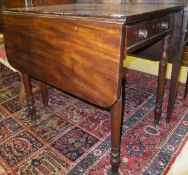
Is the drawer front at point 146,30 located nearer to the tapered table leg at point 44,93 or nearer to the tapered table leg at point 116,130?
the tapered table leg at point 116,130

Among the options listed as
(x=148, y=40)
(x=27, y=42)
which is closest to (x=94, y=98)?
(x=148, y=40)

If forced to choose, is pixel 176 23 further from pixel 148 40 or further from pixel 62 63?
pixel 62 63

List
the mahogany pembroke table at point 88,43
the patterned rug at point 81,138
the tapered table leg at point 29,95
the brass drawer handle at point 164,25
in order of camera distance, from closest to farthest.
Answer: the mahogany pembroke table at point 88,43 < the brass drawer handle at point 164,25 < the patterned rug at point 81,138 < the tapered table leg at point 29,95

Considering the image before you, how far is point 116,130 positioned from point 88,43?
45 centimetres

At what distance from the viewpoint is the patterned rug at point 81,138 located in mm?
1247

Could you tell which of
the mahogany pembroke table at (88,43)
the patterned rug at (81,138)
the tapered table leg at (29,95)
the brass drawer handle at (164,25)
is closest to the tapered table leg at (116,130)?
the mahogany pembroke table at (88,43)

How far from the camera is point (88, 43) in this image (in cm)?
87

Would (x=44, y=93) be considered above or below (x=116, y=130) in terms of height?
below

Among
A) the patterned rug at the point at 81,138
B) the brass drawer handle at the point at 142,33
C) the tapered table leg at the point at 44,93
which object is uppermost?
the brass drawer handle at the point at 142,33

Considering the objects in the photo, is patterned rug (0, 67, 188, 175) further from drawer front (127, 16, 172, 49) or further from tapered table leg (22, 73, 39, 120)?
drawer front (127, 16, 172, 49)

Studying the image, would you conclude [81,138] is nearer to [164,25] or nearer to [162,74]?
[162,74]

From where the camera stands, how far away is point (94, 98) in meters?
0.95

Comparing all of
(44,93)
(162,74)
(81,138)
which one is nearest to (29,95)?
(44,93)

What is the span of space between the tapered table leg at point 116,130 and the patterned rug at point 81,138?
132 mm
